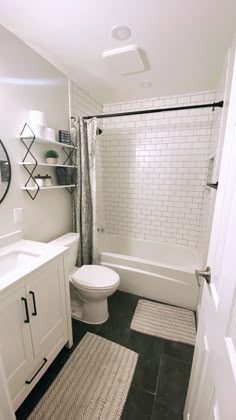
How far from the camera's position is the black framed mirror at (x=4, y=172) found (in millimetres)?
1346

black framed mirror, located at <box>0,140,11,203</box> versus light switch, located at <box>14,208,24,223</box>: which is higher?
black framed mirror, located at <box>0,140,11,203</box>

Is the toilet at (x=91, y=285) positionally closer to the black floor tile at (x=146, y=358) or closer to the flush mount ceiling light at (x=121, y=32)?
the black floor tile at (x=146, y=358)

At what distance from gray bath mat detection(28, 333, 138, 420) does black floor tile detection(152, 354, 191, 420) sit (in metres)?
0.21

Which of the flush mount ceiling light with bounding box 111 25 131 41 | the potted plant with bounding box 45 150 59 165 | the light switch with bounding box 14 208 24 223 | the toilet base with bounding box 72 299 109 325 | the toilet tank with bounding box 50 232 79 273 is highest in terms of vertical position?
the flush mount ceiling light with bounding box 111 25 131 41

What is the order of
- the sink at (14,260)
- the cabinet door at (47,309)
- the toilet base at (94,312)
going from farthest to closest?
the toilet base at (94,312)
the sink at (14,260)
the cabinet door at (47,309)

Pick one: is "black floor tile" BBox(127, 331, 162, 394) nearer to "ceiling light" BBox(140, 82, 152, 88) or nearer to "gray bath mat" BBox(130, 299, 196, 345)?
"gray bath mat" BBox(130, 299, 196, 345)

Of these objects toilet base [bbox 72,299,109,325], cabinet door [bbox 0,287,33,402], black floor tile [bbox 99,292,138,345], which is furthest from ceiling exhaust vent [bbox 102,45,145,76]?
black floor tile [bbox 99,292,138,345]

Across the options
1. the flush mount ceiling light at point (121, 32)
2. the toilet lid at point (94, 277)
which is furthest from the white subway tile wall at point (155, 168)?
the flush mount ceiling light at point (121, 32)

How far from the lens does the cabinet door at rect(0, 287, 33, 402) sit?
A: 928 mm

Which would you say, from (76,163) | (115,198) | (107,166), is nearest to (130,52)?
(76,163)

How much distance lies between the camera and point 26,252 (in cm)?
133

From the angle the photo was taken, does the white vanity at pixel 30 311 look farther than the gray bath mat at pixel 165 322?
No

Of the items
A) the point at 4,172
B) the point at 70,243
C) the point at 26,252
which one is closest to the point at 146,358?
the point at 70,243

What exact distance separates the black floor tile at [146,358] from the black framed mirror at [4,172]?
1.62 meters
